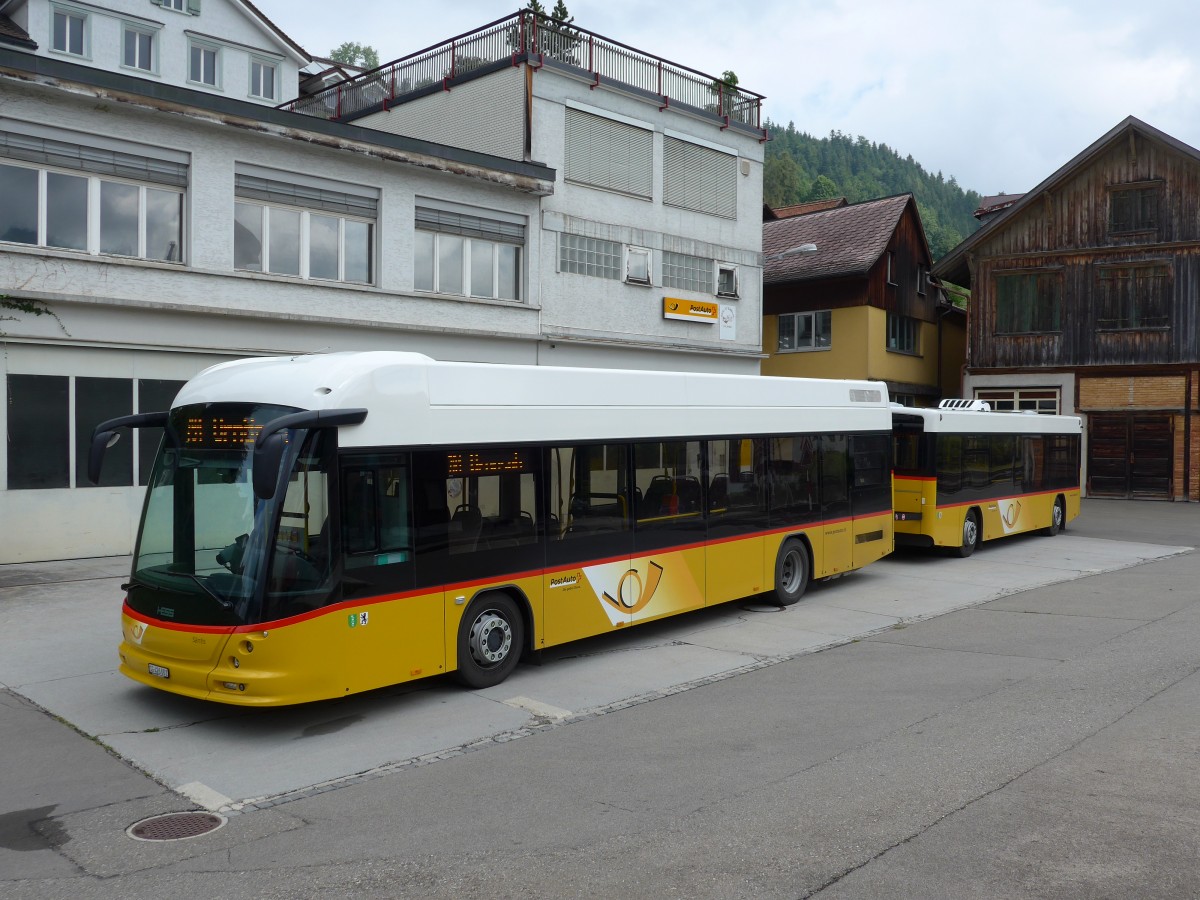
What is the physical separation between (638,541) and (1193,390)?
91.6ft

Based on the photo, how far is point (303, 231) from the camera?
1931 cm

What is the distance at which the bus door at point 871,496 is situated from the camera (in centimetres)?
1498

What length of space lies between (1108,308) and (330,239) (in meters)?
25.4

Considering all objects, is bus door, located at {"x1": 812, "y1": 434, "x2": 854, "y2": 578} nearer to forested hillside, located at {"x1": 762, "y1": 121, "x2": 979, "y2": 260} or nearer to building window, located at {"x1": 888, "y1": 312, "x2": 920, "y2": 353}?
building window, located at {"x1": 888, "y1": 312, "x2": 920, "y2": 353}

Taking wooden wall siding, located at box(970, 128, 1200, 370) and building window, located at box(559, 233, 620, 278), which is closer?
building window, located at box(559, 233, 620, 278)

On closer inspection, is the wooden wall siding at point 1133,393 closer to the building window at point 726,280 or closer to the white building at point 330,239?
the white building at point 330,239

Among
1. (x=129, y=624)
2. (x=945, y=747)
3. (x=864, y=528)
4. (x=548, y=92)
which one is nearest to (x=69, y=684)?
(x=129, y=624)

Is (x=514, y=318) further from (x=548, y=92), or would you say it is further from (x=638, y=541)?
(x=638, y=541)

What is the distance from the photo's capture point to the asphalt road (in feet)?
17.2

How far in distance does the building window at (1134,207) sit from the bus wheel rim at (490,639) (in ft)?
102

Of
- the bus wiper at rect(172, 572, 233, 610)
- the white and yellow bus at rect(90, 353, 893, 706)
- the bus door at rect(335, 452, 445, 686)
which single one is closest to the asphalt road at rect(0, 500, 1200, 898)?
the bus door at rect(335, 452, 445, 686)

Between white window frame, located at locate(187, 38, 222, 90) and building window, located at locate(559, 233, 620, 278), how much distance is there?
22908 millimetres

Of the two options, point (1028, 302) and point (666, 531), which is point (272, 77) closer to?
point (1028, 302)

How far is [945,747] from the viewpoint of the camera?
743 cm
